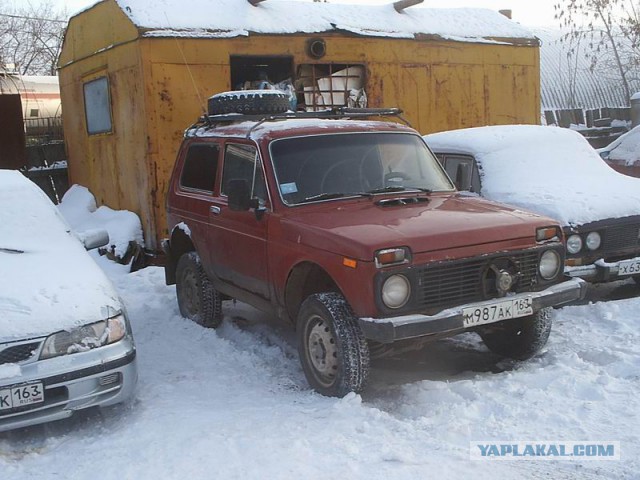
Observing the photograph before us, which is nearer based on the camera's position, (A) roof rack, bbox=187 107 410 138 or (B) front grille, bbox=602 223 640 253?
(A) roof rack, bbox=187 107 410 138

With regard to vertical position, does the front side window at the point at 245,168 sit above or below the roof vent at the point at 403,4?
below

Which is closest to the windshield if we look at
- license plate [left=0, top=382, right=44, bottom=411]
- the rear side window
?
the rear side window

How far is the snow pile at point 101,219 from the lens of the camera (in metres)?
10.5

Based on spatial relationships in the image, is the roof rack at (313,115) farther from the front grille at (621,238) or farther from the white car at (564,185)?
the front grille at (621,238)

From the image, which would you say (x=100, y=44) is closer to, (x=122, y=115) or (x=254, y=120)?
(x=122, y=115)

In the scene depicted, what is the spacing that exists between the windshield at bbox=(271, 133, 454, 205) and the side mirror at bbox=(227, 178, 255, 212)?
252mm

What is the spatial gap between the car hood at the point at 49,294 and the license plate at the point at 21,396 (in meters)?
0.28

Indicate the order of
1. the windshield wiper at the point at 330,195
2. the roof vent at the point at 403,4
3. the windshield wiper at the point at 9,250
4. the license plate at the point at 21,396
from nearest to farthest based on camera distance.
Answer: the license plate at the point at 21,396, the windshield wiper at the point at 9,250, the windshield wiper at the point at 330,195, the roof vent at the point at 403,4

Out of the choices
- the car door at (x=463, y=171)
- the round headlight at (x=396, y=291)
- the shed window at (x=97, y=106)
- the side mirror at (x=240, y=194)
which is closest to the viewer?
the round headlight at (x=396, y=291)

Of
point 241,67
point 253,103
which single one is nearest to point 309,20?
point 241,67

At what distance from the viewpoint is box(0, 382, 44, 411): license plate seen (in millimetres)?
3934

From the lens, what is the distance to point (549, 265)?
4902 mm

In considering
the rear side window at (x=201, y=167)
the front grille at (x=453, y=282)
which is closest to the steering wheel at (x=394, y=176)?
the front grille at (x=453, y=282)

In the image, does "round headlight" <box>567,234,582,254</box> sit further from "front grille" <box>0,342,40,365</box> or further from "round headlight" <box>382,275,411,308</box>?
"front grille" <box>0,342,40,365</box>
